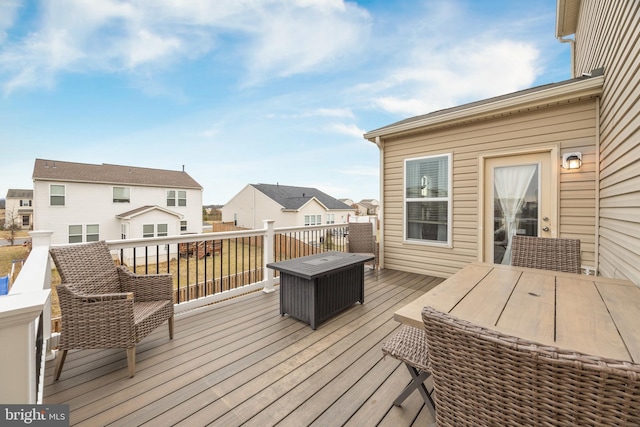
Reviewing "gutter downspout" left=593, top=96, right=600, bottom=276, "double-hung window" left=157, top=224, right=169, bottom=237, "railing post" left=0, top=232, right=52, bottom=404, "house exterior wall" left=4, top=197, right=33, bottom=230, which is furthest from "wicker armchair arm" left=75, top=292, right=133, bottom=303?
"house exterior wall" left=4, top=197, right=33, bottom=230

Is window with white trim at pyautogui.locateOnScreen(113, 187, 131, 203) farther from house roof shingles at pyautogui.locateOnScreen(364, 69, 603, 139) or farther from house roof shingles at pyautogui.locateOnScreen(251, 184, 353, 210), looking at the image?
house roof shingles at pyautogui.locateOnScreen(364, 69, 603, 139)

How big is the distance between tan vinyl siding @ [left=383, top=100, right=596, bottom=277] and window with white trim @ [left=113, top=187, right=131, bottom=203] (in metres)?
15.3

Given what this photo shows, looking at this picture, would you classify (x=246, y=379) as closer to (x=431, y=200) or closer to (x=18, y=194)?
Result: (x=431, y=200)

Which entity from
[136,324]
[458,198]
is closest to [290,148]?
[458,198]

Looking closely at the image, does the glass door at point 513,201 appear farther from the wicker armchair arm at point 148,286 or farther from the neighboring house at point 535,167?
the wicker armchair arm at point 148,286

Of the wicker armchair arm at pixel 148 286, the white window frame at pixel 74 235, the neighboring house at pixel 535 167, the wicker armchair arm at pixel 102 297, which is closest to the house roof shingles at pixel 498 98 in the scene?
the neighboring house at pixel 535 167

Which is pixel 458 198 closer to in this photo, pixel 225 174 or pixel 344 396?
pixel 344 396

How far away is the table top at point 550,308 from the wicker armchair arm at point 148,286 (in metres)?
2.29

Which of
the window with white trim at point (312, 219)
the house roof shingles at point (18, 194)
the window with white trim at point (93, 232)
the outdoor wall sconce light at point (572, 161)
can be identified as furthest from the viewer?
the house roof shingles at point (18, 194)

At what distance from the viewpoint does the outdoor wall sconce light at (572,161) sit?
10.8 ft

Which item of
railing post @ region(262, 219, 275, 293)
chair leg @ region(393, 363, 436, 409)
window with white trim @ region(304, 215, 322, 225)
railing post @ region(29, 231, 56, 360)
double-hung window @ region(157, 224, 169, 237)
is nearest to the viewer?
chair leg @ region(393, 363, 436, 409)

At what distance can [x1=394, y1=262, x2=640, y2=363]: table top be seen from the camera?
42.6 inches

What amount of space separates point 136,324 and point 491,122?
205 inches

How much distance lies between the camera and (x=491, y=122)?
3957 millimetres
